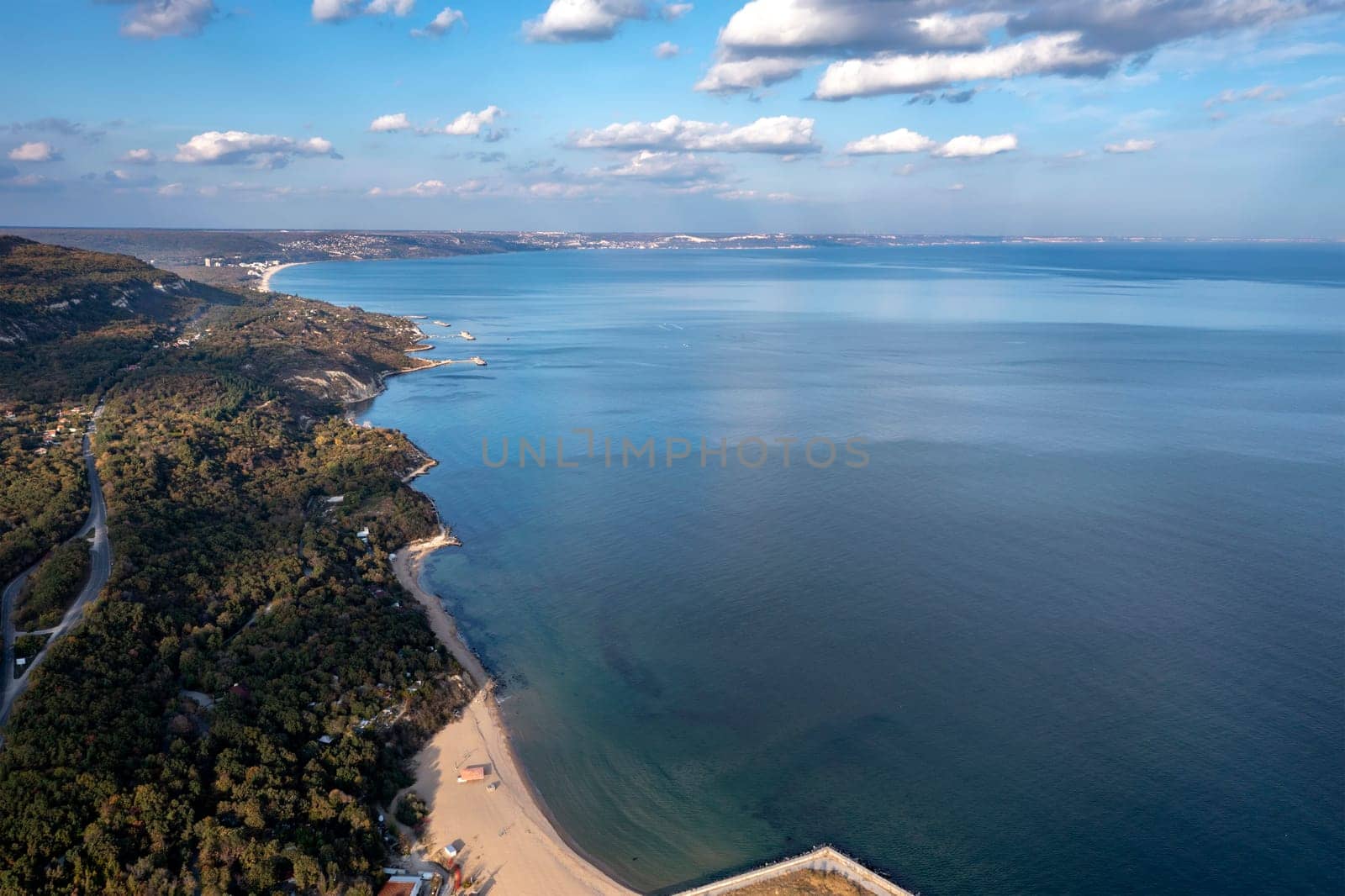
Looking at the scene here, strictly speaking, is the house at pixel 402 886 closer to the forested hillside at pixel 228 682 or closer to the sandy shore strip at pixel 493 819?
the forested hillside at pixel 228 682

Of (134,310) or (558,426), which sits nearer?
(558,426)

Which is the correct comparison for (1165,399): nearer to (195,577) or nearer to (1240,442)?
(1240,442)

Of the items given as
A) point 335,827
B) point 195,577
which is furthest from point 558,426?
point 335,827

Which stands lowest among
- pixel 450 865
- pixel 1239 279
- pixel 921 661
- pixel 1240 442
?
pixel 450 865

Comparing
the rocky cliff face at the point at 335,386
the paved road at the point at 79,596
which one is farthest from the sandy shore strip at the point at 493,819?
the rocky cliff face at the point at 335,386

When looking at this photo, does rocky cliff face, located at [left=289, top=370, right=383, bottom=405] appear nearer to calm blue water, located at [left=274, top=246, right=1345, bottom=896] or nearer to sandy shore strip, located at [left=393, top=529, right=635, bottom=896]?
calm blue water, located at [left=274, top=246, right=1345, bottom=896]

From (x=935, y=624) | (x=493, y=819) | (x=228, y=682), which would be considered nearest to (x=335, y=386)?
(x=228, y=682)

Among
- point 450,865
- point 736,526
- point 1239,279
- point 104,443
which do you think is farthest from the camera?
point 1239,279

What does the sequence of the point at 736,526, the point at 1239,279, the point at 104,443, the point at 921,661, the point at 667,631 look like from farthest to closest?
1. the point at 1239,279
2. the point at 104,443
3. the point at 736,526
4. the point at 667,631
5. the point at 921,661

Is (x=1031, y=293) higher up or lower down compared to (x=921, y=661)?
higher up
